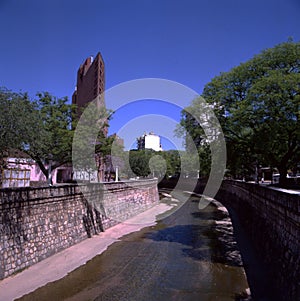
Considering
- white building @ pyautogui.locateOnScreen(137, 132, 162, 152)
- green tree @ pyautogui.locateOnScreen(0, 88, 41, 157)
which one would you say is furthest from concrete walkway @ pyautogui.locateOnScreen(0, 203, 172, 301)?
white building @ pyautogui.locateOnScreen(137, 132, 162, 152)

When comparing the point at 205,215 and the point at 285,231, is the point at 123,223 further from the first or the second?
the point at 285,231

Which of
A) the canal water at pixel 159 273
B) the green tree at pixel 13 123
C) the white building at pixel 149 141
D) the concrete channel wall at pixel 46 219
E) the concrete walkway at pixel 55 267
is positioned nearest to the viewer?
the concrete walkway at pixel 55 267

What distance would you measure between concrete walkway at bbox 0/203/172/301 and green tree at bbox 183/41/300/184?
10.4m

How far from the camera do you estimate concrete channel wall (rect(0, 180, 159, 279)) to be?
438 inches

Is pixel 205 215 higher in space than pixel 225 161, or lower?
lower

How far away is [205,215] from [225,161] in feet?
29.5

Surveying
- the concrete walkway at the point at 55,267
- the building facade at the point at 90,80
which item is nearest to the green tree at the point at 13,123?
the concrete walkway at the point at 55,267

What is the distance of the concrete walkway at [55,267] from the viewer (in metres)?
10.1

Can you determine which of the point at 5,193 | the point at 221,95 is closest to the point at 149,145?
the point at 221,95

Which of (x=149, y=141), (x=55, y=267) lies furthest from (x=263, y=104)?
(x=149, y=141)

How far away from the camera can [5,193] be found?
11109 mm

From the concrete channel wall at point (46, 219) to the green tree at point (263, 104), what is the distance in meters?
9.03

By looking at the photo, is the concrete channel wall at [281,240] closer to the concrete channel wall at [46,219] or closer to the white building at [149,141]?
the concrete channel wall at [46,219]

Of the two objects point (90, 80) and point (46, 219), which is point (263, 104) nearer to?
point (46, 219)
